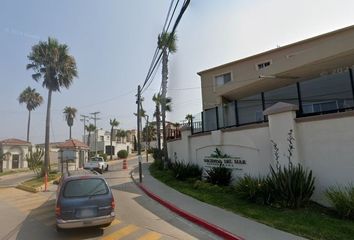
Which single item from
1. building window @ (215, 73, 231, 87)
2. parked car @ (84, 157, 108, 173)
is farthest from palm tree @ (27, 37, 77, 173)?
building window @ (215, 73, 231, 87)

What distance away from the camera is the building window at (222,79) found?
2609 centimetres

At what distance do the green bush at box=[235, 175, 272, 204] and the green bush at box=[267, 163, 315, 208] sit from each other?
0.87 feet

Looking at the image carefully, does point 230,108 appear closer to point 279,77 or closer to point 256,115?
point 256,115

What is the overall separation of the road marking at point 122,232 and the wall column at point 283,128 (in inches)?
233

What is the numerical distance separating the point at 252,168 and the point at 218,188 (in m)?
1.83

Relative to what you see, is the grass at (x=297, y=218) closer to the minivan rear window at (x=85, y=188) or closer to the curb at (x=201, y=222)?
the curb at (x=201, y=222)

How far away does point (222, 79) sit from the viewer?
87.0 feet

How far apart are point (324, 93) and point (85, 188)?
11.4m

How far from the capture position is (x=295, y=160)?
11148 mm

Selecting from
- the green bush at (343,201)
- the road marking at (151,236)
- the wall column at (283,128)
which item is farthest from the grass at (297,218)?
the road marking at (151,236)

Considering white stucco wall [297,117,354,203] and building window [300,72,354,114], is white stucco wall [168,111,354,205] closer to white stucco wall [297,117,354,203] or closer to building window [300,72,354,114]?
white stucco wall [297,117,354,203]

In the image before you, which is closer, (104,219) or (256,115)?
(104,219)

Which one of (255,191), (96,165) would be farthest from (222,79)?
(96,165)

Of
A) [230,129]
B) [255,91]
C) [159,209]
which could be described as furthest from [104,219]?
[255,91]
